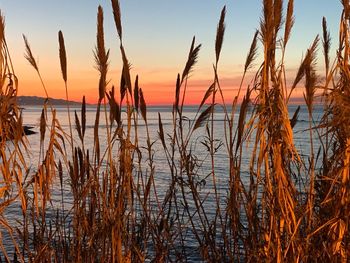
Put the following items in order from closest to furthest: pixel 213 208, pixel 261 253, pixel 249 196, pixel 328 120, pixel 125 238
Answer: pixel 328 120 < pixel 261 253 < pixel 249 196 < pixel 125 238 < pixel 213 208

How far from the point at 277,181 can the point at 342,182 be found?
11.9 inches

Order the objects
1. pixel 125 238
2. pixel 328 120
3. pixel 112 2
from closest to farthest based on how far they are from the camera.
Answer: pixel 328 120, pixel 112 2, pixel 125 238

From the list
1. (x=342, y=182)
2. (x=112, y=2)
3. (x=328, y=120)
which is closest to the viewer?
(x=342, y=182)

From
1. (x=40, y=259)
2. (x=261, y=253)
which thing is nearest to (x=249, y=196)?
(x=261, y=253)

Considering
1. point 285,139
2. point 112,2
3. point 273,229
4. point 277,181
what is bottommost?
point 273,229

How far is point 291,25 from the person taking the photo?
7.04 feet

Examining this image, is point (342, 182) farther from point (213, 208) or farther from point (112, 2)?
point (213, 208)

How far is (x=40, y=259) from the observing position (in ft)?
10.0

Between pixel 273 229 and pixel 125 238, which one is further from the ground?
pixel 273 229

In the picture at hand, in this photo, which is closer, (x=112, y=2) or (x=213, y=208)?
(x=112, y=2)

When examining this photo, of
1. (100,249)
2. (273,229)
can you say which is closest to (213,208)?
(100,249)

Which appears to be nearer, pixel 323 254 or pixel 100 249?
pixel 323 254

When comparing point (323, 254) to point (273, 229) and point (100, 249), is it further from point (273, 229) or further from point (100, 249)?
point (100, 249)

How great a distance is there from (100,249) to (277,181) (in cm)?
146
